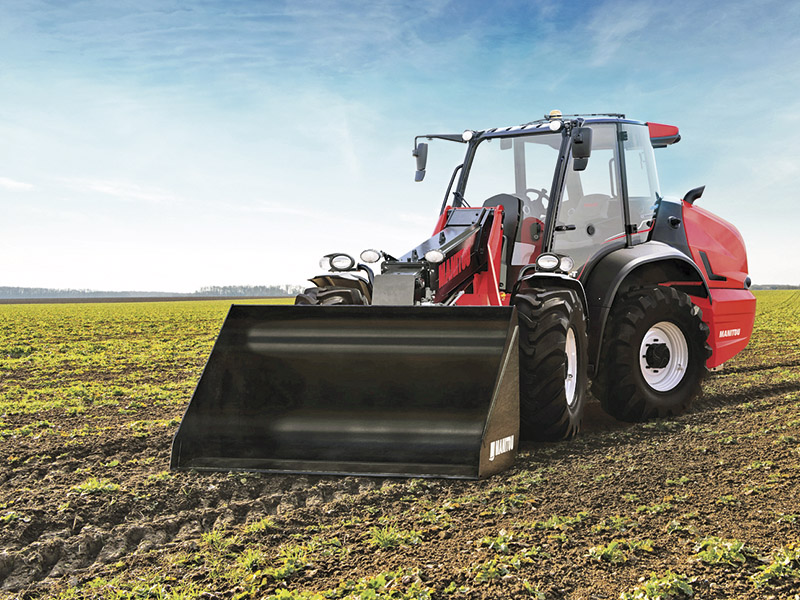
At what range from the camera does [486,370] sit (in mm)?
4918

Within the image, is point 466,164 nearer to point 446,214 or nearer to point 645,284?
point 446,214

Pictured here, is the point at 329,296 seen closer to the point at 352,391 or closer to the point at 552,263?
the point at 352,391

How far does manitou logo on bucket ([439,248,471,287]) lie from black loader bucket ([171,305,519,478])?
112cm

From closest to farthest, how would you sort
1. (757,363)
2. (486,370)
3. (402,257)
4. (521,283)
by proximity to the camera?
(486,370)
(521,283)
(402,257)
(757,363)

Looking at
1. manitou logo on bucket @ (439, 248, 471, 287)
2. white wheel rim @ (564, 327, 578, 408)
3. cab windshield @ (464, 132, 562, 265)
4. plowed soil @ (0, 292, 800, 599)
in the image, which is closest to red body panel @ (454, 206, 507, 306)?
manitou logo on bucket @ (439, 248, 471, 287)

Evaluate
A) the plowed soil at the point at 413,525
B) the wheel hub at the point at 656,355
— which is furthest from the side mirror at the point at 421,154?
the plowed soil at the point at 413,525

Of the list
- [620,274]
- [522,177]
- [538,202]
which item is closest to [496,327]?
[620,274]

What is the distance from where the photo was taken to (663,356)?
7.02 m

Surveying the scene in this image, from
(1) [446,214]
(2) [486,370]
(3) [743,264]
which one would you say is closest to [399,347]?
(2) [486,370]

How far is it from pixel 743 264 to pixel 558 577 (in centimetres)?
641

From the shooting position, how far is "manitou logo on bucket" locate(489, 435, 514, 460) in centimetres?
470

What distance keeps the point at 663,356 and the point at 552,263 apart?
1.94 m

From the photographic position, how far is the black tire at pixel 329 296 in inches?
252

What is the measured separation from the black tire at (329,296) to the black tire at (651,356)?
2.41 metres
